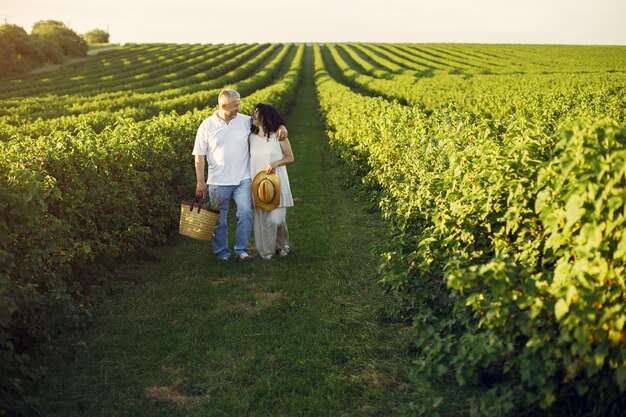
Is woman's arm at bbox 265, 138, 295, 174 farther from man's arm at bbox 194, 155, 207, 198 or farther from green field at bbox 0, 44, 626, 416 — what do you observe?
green field at bbox 0, 44, 626, 416

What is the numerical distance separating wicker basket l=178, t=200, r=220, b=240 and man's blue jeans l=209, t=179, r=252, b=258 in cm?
48

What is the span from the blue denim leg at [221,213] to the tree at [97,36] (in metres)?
115

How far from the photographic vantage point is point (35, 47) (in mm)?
59562

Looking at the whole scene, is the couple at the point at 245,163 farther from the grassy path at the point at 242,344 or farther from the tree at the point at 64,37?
the tree at the point at 64,37

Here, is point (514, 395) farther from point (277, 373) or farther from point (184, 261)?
point (184, 261)

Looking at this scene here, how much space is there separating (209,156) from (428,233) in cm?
336

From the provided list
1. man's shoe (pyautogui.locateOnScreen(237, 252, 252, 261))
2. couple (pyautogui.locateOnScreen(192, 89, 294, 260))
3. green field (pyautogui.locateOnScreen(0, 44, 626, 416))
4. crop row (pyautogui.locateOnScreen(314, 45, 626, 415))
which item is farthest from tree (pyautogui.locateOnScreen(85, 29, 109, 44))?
crop row (pyautogui.locateOnScreen(314, 45, 626, 415))

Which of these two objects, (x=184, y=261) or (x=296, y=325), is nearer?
(x=296, y=325)

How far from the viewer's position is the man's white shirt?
741 centimetres

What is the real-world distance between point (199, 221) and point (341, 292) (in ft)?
6.51

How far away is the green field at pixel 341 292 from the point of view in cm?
333

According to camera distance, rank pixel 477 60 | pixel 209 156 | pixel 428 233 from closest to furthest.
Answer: pixel 428 233 → pixel 209 156 → pixel 477 60

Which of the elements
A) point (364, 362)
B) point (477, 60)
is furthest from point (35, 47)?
point (364, 362)

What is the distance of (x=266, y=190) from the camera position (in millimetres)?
7445
